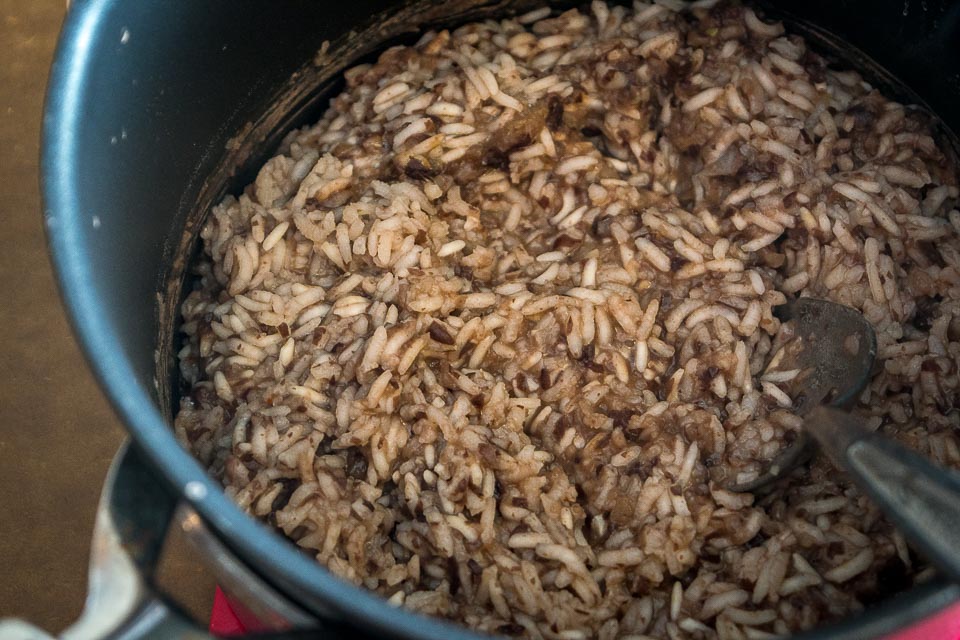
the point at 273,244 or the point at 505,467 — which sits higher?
the point at 273,244

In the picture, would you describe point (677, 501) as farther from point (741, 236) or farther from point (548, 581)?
point (741, 236)

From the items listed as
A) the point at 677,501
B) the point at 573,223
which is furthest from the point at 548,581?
the point at 573,223

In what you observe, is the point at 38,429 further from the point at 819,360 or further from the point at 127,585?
the point at 819,360

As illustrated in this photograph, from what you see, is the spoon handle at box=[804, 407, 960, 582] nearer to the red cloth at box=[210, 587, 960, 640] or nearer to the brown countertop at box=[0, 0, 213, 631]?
the red cloth at box=[210, 587, 960, 640]

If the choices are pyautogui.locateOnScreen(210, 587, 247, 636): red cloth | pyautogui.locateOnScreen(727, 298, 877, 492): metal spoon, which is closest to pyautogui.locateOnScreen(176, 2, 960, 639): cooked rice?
pyautogui.locateOnScreen(727, 298, 877, 492): metal spoon

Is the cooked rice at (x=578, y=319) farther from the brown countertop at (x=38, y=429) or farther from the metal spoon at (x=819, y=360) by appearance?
the brown countertop at (x=38, y=429)

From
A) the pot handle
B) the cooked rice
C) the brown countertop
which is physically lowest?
the brown countertop
